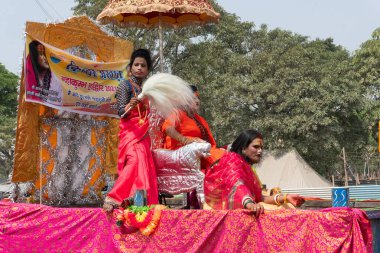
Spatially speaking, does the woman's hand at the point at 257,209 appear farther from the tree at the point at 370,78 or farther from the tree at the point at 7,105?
the tree at the point at 7,105

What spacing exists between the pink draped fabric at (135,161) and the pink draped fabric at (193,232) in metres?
0.40

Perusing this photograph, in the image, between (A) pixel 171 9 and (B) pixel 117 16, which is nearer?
(A) pixel 171 9

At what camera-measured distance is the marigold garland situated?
12.1 feet

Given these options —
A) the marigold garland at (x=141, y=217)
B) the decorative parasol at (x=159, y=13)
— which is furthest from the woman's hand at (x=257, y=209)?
the decorative parasol at (x=159, y=13)

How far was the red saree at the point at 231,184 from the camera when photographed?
3.64 m

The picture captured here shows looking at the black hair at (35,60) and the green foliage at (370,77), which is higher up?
the green foliage at (370,77)

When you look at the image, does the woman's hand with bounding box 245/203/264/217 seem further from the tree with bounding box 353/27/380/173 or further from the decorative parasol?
the tree with bounding box 353/27/380/173

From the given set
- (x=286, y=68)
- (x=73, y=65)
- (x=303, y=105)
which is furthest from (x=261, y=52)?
(x=73, y=65)

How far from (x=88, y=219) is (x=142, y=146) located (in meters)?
0.86

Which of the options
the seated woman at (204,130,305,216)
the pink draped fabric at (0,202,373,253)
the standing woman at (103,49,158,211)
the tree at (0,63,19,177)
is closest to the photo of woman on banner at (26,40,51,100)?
the standing woman at (103,49,158,211)

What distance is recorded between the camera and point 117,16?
633 centimetres

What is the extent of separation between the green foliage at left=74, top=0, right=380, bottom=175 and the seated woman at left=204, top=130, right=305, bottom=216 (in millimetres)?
15948

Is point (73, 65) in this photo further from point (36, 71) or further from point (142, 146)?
point (142, 146)

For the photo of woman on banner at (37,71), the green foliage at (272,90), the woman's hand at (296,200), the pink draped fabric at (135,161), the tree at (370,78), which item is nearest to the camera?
the woman's hand at (296,200)
